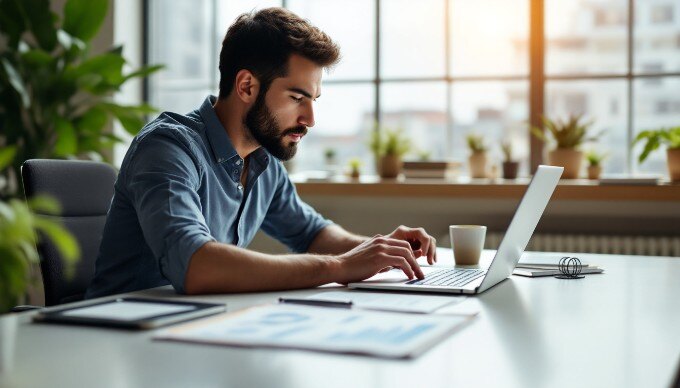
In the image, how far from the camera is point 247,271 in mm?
1394

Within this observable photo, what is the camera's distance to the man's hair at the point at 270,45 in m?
1.95

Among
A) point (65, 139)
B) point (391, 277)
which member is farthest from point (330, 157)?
point (391, 277)

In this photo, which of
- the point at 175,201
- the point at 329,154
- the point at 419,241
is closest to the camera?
the point at 175,201

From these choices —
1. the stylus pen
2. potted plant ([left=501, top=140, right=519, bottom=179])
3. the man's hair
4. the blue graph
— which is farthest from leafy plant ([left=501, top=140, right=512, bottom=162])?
the blue graph

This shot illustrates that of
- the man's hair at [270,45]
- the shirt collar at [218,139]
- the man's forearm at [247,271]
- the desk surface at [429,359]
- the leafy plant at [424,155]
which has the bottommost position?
the desk surface at [429,359]

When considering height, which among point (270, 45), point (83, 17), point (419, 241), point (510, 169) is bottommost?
point (419, 241)

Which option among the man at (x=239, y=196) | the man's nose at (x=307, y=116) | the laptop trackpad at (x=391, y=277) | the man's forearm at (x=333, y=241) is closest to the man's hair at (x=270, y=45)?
the man at (x=239, y=196)

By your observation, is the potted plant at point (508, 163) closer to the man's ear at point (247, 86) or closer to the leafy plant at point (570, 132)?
the leafy plant at point (570, 132)

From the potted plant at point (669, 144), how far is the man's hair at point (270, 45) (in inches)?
72.5

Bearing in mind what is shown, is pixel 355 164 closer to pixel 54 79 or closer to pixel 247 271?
pixel 54 79

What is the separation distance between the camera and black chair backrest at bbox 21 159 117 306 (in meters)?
1.79

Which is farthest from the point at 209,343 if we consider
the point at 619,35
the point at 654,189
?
the point at 619,35

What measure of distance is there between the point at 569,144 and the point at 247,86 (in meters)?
1.96

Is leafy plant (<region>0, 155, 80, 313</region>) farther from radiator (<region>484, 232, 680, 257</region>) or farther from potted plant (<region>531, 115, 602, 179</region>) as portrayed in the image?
potted plant (<region>531, 115, 602, 179</region>)
